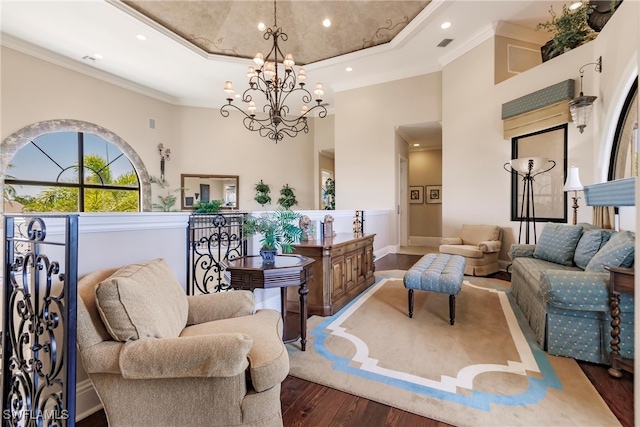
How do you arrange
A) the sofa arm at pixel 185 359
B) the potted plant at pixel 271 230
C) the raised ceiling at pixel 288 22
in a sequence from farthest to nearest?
1. the raised ceiling at pixel 288 22
2. the potted plant at pixel 271 230
3. the sofa arm at pixel 185 359

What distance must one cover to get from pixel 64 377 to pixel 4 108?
20.0ft

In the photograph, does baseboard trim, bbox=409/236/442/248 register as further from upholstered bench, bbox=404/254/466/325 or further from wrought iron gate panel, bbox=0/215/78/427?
wrought iron gate panel, bbox=0/215/78/427

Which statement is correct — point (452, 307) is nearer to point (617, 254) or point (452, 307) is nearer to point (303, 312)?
point (617, 254)

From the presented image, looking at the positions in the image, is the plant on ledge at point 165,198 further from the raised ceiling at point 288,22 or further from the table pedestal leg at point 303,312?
the table pedestal leg at point 303,312

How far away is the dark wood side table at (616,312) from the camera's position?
188 cm

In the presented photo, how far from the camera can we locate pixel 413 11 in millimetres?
4750

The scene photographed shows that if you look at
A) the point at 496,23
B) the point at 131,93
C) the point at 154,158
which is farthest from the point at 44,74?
the point at 496,23

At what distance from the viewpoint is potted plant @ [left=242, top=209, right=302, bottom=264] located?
2281 millimetres

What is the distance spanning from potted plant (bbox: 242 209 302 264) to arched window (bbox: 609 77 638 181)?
379 cm

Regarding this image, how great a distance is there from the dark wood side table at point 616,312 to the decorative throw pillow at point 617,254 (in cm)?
21

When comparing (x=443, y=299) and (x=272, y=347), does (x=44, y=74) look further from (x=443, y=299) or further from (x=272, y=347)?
(x=443, y=299)


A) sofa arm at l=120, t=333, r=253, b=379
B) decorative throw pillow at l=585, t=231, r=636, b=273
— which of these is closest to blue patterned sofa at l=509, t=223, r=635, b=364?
decorative throw pillow at l=585, t=231, r=636, b=273

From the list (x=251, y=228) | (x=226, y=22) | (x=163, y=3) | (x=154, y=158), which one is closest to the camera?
(x=251, y=228)

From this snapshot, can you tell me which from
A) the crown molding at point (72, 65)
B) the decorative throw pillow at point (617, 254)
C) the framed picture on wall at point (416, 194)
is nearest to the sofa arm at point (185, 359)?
the decorative throw pillow at point (617, 254)
